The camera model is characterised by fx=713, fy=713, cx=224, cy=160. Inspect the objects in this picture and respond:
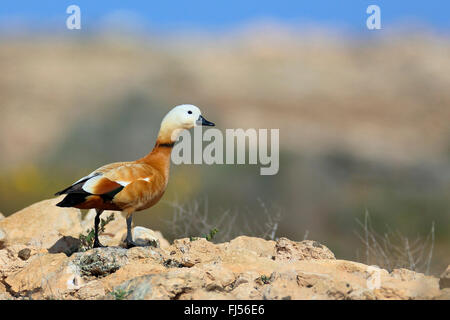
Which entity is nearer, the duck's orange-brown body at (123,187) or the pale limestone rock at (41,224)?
the duck's orange-brown body at (123,187)

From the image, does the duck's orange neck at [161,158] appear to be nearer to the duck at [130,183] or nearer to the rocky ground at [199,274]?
the duck at [130,183]

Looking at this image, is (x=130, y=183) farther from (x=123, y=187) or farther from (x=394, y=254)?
(x=394, y=254)

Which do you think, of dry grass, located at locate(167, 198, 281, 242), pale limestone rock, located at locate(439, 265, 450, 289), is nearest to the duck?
dry grass, located at locate(167, 198, 281, 242)

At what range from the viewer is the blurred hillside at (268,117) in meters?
24.8

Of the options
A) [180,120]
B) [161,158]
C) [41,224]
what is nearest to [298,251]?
[161,158]

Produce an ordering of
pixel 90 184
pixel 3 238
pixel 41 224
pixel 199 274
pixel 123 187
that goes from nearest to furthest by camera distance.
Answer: pixel 199 274 → pixel 90 184 → pixel 123 187 → pixel 3 238 → pixel 41 224

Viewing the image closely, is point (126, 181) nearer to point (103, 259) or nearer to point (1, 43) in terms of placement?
point (103, 259)

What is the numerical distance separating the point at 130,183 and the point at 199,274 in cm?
173

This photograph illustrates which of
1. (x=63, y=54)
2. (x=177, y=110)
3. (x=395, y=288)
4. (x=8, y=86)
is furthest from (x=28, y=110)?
(x=395, y=288)

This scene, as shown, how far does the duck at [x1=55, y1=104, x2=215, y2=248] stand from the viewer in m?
7.23

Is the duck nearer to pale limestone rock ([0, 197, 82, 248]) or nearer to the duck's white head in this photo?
the duck's white head

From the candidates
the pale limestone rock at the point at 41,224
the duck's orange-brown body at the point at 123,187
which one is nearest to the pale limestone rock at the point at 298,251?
the duck's orange-brown body at the point at 123,187

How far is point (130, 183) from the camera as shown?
750 centimetres

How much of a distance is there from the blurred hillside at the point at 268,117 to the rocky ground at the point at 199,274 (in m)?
4.98
